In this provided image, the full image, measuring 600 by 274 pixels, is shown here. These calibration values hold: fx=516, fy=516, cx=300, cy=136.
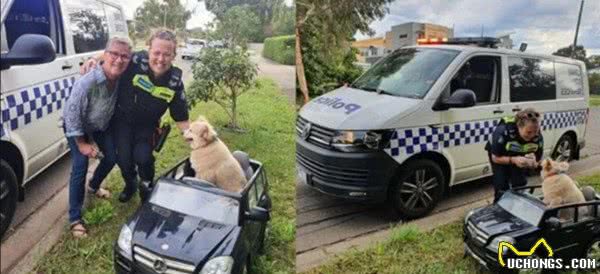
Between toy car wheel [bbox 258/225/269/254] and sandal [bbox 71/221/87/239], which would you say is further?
toy car wheel [bbox 258/225/269/254]

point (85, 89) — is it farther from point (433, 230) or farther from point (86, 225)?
point (433, 230)

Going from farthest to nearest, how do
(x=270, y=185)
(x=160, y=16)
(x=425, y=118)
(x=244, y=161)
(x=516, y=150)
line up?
1. (x=516, y=150)
2. (x=425, y=118)
3. (x=270, y=185)
4. (x=244, y=161)
5. (x=160, y=16)

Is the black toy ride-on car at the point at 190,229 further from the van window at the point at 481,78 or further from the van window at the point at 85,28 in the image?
the van window at the point at 481,78

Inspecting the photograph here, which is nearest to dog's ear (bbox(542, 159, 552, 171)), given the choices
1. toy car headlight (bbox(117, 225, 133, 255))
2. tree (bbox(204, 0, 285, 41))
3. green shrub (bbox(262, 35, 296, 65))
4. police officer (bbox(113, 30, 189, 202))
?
green shrub (bbox(262, 35, 296, 65))

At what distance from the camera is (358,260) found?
6.53 ft

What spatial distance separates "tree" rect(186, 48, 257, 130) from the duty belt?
59 millimetres

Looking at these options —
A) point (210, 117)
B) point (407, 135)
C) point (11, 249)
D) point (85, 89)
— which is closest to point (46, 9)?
point (85, 89)

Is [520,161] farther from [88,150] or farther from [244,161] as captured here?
[88,150]

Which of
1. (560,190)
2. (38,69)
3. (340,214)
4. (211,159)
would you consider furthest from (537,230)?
(38,69)

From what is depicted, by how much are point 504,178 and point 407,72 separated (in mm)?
620

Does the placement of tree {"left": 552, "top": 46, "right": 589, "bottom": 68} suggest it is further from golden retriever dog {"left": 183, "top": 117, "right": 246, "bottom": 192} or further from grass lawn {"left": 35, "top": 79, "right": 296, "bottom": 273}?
golden retriever dog {"left": 183, "top": 117, "right": 246, "bottom": 192}

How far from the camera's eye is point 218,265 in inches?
56.5

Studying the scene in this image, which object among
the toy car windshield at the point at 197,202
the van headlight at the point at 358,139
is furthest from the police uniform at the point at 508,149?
the toy car windshield at the point at 197,202

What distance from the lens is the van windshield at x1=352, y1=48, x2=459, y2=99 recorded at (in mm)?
1878
